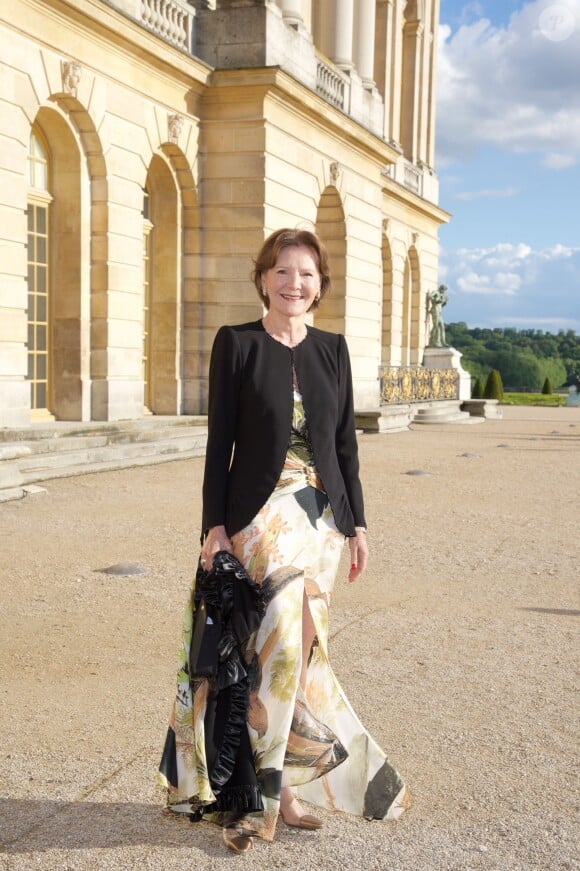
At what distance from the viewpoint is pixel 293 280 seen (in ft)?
11.5

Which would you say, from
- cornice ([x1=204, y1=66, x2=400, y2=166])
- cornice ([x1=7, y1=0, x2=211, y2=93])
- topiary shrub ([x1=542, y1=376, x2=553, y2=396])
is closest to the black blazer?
cornice ([x1=7, y1=0, x2=211, y2=93])

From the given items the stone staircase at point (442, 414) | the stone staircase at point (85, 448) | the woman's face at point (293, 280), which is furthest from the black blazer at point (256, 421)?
the stone staircase at point (442, 414)

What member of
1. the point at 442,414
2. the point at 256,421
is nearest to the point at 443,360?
the point at 442,414

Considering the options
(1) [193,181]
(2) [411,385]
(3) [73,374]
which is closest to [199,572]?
(3) [73,374]

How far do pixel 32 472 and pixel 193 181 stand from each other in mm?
9424

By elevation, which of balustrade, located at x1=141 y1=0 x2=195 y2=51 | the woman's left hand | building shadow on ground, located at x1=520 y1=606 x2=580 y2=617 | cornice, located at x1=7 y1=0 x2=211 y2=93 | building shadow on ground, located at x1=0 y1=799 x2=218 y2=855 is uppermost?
balustrade, located at x1=141 y1=0 x2=195 y2=51

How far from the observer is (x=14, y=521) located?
9.12 m

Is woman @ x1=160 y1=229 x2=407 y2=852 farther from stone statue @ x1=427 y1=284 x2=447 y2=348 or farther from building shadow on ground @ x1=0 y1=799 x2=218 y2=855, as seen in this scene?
stone statue @ x1=427 y1=284 x2=447 y2=348

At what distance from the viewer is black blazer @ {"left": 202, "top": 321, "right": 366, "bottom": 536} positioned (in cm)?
338

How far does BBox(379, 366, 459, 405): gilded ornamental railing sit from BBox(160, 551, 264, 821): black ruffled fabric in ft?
78.8

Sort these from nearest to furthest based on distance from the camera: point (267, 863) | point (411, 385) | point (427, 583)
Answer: point (267, 863) → point (427, 583) → point (411, 385)

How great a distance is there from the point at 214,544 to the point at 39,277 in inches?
539

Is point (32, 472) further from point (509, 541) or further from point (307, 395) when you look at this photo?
point (307, 395)

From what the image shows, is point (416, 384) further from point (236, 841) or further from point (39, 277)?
point (236, 841)
